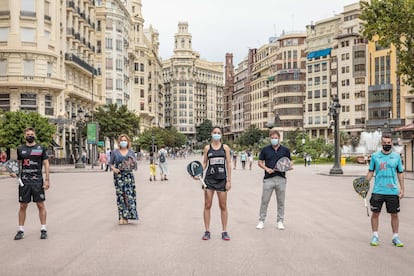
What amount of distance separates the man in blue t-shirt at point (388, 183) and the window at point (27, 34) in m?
48.3

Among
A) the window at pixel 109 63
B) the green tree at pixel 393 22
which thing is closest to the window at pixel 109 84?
the window at pixel 109 63

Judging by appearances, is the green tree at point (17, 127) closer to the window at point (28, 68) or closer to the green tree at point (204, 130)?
the window at point (28, 68)

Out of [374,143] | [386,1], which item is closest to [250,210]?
[386,1]

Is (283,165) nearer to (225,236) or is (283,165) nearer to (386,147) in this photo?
(225,236)

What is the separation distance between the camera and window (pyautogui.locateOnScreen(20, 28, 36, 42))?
172ft

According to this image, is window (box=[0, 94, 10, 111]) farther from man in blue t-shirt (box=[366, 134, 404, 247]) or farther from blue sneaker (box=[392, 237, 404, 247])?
blue sneaker (box=[392, 237, 404, 247])

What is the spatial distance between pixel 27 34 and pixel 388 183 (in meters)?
48.7

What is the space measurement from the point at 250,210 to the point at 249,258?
263 inches

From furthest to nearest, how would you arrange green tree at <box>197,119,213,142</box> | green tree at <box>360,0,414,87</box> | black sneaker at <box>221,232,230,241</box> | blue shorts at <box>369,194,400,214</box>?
green tree at <box>197,119,213,142</box> < green tree at <box>360,0,414,87</box> < black sneaker at <box>221,232,230,241</box> < blue shorts at <box>369,194,400,214</box>

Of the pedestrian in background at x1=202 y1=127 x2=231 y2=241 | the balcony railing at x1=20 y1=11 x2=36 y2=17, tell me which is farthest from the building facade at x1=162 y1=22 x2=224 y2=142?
the pedestrian in background at x1=202 y1=127 x2=231 y2=241

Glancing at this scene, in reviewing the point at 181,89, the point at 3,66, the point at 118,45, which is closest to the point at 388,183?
the point at 3,66

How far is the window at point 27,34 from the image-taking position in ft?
172

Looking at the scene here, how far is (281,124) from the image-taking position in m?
119

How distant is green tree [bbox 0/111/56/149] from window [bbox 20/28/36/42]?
1081 centimetres
